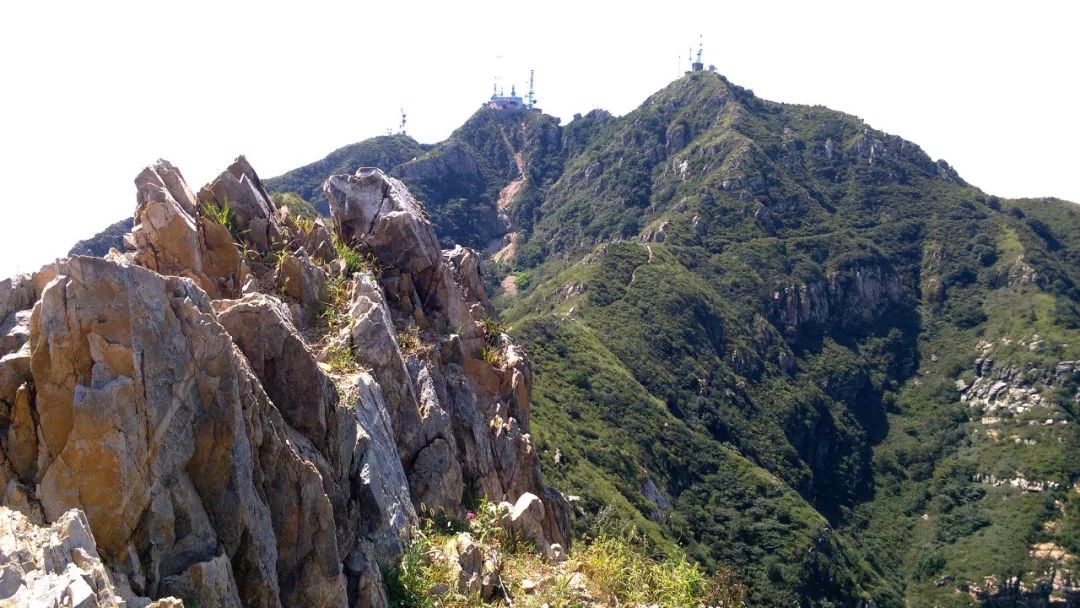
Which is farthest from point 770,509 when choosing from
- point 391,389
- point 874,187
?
point 874,187

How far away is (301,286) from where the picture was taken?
1486cm

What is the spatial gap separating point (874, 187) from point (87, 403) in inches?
6419

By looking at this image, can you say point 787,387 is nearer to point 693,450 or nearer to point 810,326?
point 810,326

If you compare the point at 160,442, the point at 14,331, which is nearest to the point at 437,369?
the point at 160,442

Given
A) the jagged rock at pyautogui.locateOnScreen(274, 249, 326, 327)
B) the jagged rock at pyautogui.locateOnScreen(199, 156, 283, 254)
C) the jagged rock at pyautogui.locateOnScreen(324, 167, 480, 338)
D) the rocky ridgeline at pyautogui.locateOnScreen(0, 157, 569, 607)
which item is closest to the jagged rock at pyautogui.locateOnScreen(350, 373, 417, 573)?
the rocky ridgeline at pyautogui.locateOnScreen(0, 157, 569, 607)

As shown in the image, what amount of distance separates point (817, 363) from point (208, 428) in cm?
11697

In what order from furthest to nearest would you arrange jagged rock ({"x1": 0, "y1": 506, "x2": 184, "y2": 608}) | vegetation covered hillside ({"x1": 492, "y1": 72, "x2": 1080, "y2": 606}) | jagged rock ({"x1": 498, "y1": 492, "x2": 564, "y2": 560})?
1. vegetation covered hillside ({"x1": 492, "y1": 72, "x2": 1080, "y2": 606})
2. jagged rock ({"x1": 498, "y1": 492, "x2": 564, "y2": 560})
3. jagged rock ({"x1": 0, "y1": 506, "x2": 184, "y2": 608})

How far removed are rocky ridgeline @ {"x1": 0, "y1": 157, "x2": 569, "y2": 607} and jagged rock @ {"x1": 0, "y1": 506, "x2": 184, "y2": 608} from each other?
0.8 inches

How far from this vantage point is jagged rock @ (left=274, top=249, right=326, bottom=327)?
14.6 metres

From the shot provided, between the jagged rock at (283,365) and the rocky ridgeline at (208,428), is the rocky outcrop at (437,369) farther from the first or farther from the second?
the jagged rock at (283,365)

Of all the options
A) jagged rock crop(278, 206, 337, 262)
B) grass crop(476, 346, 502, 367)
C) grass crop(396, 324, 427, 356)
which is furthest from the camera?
grass crop(476, 346, 502, 367)

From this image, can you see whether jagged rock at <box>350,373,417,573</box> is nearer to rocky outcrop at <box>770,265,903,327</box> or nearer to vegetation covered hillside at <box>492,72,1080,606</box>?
vegetation covered hillside at <box>492,72,1080,606</box>

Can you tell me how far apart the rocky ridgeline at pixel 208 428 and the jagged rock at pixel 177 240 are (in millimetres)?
34

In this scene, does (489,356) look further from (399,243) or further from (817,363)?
(817,363)
